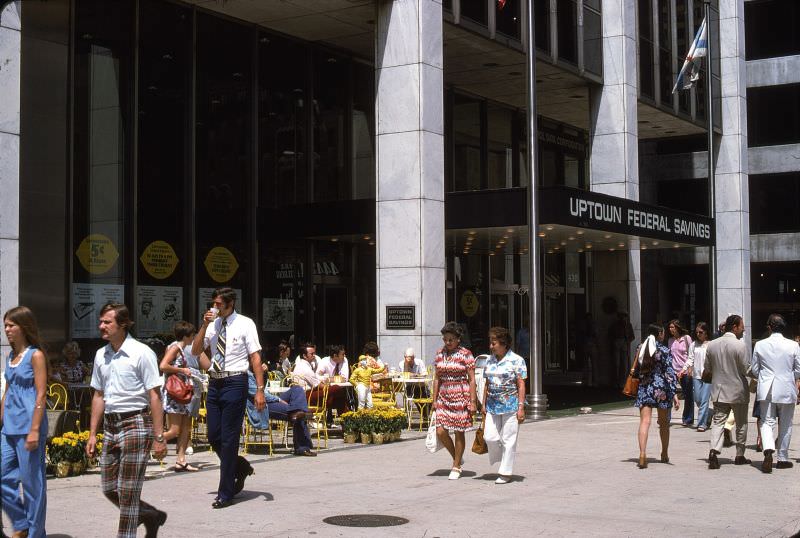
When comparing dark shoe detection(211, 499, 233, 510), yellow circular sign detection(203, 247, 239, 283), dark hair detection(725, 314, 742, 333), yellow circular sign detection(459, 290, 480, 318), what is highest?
yellow circular sign detection(203, 247, 239, 283)

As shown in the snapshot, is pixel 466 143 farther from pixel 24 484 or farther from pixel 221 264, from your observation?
pixel 24 484

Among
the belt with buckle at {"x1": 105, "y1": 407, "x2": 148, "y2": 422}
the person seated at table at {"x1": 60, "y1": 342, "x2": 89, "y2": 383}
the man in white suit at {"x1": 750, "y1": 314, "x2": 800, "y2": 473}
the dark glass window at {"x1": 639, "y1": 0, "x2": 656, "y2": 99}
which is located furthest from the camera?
the dark glass window at {"x1": 639, "y1": 0, "x2": 656, "y2": 99}

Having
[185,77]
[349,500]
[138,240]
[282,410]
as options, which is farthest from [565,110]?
[349,500]

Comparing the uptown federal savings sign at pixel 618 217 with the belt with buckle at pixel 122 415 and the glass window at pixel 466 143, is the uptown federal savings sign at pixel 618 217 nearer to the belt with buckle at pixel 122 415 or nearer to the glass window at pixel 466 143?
the glass window at pixel 466 143

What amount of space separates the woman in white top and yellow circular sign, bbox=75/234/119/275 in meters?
10.3

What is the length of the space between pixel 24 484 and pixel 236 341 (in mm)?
2983

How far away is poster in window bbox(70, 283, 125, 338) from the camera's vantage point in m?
17.6

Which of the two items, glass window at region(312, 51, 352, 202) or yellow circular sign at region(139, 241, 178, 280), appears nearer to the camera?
yellow circular sign at region(139, 241, 178, 280)

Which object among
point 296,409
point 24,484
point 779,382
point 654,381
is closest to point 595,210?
point 654,381

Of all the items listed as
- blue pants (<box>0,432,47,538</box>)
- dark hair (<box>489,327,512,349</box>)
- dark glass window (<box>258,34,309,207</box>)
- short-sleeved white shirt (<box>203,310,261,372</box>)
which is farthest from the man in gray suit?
dark glass window (<box>258,34,309,207</box>)

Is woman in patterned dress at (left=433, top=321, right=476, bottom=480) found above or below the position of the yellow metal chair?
above

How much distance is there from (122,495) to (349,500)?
3.38 m

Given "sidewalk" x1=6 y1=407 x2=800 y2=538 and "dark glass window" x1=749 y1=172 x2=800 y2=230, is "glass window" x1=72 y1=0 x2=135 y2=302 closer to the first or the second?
"sidewalk" x1=6 y1=407 x2=800 y2=538

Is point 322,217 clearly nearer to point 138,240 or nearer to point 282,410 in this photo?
point 138,240
